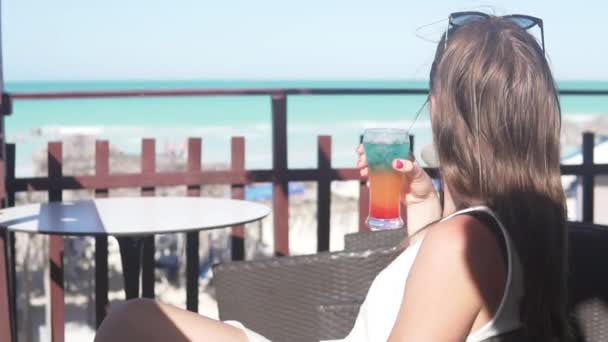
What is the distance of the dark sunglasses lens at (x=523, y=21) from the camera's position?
1444mm

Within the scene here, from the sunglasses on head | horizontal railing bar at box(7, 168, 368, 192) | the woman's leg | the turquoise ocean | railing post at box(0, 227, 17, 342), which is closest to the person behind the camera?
the sunglasses on head

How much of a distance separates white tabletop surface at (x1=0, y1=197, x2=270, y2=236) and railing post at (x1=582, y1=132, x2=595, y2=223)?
75.9 inches

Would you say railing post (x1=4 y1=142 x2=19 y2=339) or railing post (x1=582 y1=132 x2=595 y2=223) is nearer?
railing post (x1=4 y1=142 x2=19 y2=339)

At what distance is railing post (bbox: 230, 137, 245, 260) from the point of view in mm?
3334

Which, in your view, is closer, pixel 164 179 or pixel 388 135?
pixel 388 135

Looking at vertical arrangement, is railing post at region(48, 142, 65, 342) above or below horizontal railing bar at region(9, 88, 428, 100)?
below

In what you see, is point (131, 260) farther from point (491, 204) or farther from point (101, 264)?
point (491, 204)

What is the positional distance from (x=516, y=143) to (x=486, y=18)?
254 millimetres

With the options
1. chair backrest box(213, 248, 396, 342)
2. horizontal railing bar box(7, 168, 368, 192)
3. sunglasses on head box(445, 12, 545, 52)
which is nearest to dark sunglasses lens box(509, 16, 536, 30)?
sunglasses on head box(445, 12, 545, 52)

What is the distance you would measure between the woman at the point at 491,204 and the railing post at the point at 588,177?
2.57 metres

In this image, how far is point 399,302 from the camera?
1410mm

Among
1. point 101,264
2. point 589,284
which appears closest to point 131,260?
point 101,264

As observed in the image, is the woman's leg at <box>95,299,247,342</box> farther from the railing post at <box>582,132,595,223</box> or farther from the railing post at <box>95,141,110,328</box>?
the railing post at <box>582,132,595,223</box>

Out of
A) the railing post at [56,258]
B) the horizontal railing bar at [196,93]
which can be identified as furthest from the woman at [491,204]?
the railing post at [56,258]
